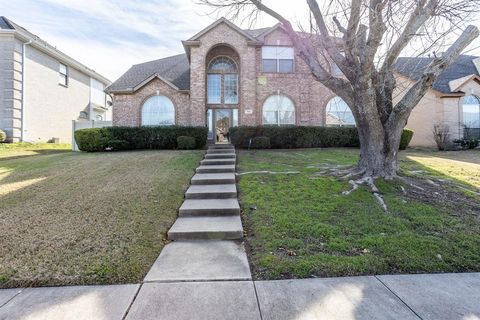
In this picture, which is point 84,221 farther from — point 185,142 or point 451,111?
point 451,111

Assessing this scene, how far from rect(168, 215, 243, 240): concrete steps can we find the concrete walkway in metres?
0.64

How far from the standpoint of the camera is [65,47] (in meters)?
20.3

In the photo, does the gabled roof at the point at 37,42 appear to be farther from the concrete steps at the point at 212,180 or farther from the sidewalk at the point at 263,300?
the sidewalk at the point at 263,300

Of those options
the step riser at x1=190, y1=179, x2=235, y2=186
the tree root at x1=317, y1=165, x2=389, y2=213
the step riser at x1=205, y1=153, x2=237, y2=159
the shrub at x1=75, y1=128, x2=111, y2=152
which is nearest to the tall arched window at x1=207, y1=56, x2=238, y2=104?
the shrub at x1=75, y1=128, x2=111, y2=152

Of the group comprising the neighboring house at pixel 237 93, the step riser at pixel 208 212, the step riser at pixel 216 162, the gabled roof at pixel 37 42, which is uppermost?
the gabled roof at pixel 37 42

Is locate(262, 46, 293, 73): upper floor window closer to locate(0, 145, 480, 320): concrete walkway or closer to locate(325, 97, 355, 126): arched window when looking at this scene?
locate(325, 97, 355, 126): arched window

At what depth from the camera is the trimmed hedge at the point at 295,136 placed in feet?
46.6

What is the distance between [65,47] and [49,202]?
19.9 meters

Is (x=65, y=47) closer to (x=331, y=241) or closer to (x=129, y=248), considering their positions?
(x=129, y=248)

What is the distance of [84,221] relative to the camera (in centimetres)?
468

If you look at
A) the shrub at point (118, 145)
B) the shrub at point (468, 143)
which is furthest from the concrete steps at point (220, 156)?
the shrub at point (468, 143)

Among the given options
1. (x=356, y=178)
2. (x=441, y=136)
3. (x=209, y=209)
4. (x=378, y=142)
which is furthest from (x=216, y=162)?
(x=441, y=136)

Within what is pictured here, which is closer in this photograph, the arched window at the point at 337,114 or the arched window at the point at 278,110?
the arched window at the point at 278,110

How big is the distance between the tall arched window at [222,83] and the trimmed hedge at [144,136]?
3449 millimetres
